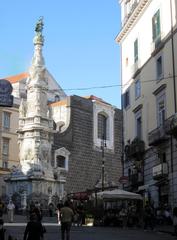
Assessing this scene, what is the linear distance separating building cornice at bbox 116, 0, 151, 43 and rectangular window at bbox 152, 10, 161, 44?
194 cm

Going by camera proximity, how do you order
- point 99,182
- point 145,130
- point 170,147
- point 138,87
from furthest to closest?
point 99,182, point 138,87, point 145,130, point 170,147

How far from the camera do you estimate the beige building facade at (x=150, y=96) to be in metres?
33.1

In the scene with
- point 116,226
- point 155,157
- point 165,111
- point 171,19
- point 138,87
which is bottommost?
point 116,226

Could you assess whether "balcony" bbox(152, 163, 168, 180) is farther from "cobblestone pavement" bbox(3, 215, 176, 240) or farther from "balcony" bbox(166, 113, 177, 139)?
"cobblestone pavement" bbox(3, 215, 176, 240)

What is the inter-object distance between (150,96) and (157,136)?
4238mm

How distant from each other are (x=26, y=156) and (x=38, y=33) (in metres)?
13.1

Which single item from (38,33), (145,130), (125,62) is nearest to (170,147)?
(145,130)

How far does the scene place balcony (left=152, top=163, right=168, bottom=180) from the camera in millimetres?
32906

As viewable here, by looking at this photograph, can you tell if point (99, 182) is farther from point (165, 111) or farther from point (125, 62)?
point (165, 111)

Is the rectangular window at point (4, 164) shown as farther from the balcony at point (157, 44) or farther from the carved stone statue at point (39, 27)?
the balcony at point (157, 44)

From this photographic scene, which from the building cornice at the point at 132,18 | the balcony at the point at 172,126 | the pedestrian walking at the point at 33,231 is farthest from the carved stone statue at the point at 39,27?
the pedestrian walking at the point at 33,231

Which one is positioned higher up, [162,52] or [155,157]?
[162,52]

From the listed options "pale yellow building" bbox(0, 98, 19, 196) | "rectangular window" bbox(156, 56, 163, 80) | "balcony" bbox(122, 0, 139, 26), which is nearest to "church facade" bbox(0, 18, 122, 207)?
"pale yellow building" bbox(0, 98, 19, 196)

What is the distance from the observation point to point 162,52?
35.4 m
